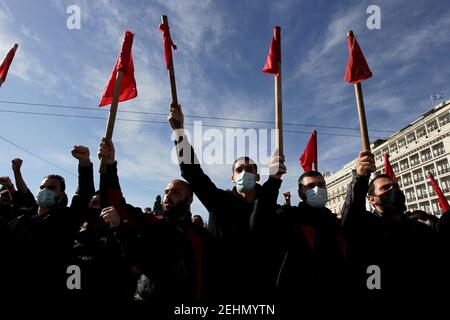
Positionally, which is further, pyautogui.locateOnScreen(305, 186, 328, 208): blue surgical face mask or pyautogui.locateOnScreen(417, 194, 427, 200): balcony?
pyautogui.locateOnScreen(417, 194, 427, 200): balcony

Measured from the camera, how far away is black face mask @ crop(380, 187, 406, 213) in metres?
2.63

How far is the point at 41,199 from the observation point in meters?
2.73

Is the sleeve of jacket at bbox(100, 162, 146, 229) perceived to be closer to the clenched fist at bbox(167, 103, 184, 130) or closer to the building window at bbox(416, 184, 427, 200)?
the clenched fist at bbox(167, 103, 184, 130)

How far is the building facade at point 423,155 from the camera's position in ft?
145

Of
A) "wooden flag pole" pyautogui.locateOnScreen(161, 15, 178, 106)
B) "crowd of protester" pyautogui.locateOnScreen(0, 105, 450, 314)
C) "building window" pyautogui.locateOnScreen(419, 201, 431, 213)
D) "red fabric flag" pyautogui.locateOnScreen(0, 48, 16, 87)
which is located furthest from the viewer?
"building window" pyautogui.locateOnScreen(419, 201, 431, 213)

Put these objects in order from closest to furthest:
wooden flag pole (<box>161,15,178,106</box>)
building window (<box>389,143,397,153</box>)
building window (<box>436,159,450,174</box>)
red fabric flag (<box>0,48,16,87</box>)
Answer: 1. wooden flag pole (<box>161,15,178,106</box>)
2. red fabric flag (<box>0,48,16,87</box>)
3. building window (<box>436,159,450,174</box>)
4. building window (<box>389,143,397,153</box>)

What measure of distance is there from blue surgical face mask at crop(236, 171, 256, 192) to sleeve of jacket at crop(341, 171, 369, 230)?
0.79 metres

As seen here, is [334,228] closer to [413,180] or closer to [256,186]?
[256,186]

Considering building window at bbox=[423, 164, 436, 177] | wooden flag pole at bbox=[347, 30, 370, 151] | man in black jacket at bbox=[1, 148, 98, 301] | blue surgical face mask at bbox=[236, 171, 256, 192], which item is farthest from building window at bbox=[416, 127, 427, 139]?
man in black jacket at bbox=[1, 148, 98, 301]

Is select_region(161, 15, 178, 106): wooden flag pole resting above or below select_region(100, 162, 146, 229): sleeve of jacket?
above

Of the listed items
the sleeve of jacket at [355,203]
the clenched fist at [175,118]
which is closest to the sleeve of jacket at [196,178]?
the clenched fist at [175,118]

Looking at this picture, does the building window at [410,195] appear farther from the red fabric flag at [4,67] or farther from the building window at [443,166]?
the red fabric flag at [4,67]
